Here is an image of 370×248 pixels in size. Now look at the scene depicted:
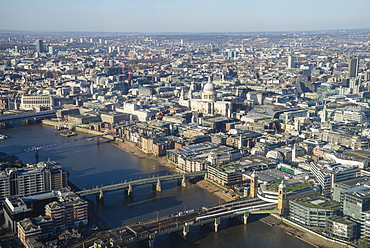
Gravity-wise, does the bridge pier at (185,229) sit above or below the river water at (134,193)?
above

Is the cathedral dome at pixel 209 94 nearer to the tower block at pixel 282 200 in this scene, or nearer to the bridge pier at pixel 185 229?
the tower block at pixel 282 200

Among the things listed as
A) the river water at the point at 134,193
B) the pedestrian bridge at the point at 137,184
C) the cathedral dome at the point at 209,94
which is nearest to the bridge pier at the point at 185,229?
the river water at the point at 134,193

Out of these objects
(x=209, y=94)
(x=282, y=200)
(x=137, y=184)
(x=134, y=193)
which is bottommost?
(x=134, y=193)

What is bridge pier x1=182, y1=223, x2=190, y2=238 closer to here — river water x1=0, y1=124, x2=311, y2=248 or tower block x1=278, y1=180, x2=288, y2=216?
river water x1=0, y1=124, x2=311, y2=248

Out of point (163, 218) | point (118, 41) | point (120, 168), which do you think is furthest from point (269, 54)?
point (163, 218)

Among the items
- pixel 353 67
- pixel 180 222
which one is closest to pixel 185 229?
pixel 180 222

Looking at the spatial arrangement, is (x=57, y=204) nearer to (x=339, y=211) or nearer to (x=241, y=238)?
(x=241, y=238)

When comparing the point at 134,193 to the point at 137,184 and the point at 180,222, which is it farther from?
the point at 180,222

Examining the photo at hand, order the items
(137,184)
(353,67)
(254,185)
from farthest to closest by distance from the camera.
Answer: (353,67) → (137,184) → (254,185)
